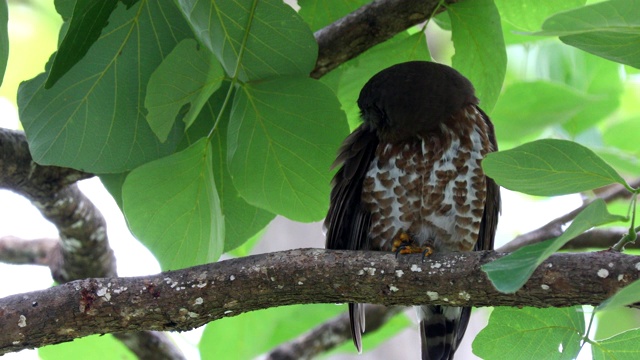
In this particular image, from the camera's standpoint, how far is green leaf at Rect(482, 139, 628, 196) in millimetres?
1265

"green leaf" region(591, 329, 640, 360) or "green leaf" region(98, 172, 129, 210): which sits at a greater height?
"green leaf" region(98, 172, 129, 210)

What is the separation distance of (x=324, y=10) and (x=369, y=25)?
0.15m

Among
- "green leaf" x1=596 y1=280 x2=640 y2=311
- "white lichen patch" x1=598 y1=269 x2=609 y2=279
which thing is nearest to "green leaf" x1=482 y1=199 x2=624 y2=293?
"green leaf" x1=596 y1=280 x2=640 y2=311

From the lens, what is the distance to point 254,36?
Answer: 1.68 m

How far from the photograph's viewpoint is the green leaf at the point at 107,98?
1.68m

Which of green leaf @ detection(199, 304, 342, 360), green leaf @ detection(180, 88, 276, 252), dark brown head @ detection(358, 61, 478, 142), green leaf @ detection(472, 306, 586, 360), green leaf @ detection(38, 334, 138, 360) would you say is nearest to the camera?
green leaf @ detection(472, 306, 586, 360)

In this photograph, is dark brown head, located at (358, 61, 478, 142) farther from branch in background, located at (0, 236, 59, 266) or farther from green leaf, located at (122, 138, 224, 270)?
branch in background, located at (0, 236, 59, 266)

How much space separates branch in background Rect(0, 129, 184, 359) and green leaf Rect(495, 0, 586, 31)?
1.22 meters

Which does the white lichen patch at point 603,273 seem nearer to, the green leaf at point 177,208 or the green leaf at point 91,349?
the green leaf at point 177,208

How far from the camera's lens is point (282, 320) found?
316 centimetres

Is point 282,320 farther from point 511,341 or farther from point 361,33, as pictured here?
point 511,341

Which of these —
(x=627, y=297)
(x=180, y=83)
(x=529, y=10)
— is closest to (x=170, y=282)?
(x=180, y=83)

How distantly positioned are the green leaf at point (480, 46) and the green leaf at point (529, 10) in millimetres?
101

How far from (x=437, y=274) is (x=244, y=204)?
61cm
